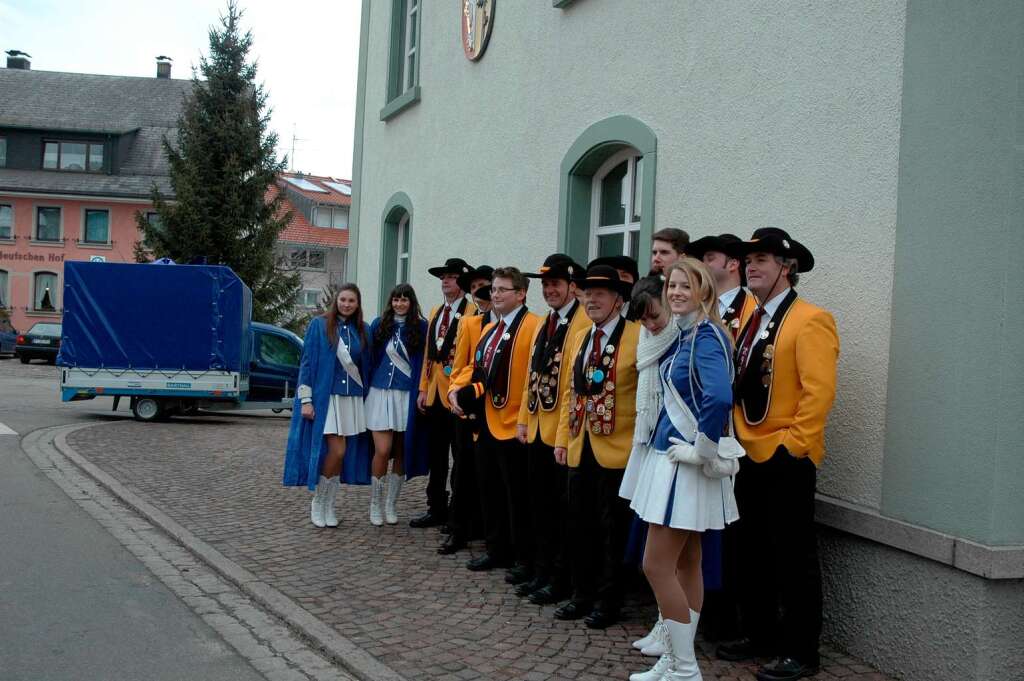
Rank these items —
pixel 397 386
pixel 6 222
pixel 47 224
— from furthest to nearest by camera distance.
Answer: pixel 47 224 < pixel 6 222 < pixel 397 386

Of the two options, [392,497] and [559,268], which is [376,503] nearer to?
[392,497]

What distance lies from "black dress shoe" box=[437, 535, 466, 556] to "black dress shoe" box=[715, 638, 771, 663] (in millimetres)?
2501

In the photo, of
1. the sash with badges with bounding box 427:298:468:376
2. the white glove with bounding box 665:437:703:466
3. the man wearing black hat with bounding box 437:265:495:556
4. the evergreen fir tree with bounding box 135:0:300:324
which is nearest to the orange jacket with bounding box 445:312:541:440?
the man wearing black hat with bounding box 437:265:495:556

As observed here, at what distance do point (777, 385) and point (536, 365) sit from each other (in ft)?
5.66

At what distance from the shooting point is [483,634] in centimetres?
512

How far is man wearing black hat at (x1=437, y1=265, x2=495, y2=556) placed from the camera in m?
6.82

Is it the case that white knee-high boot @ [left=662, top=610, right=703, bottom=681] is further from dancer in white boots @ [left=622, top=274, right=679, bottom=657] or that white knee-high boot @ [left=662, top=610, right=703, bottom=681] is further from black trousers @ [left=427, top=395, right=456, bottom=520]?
black trousers @ [left=427, top=395, right=456, bottom=520]

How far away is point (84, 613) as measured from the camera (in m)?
5.32

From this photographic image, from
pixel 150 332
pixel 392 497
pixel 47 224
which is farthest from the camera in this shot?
pixel 47 224

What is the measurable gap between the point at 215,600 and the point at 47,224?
1721 inches

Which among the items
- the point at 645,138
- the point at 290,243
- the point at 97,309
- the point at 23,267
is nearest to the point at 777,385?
the point at 645,138

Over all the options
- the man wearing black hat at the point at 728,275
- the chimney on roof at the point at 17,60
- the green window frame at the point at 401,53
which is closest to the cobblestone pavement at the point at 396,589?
the man wearing black hat at the point at 728,275

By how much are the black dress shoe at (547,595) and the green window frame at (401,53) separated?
8.30m

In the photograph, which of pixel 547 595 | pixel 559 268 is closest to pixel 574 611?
pixel 547 595
